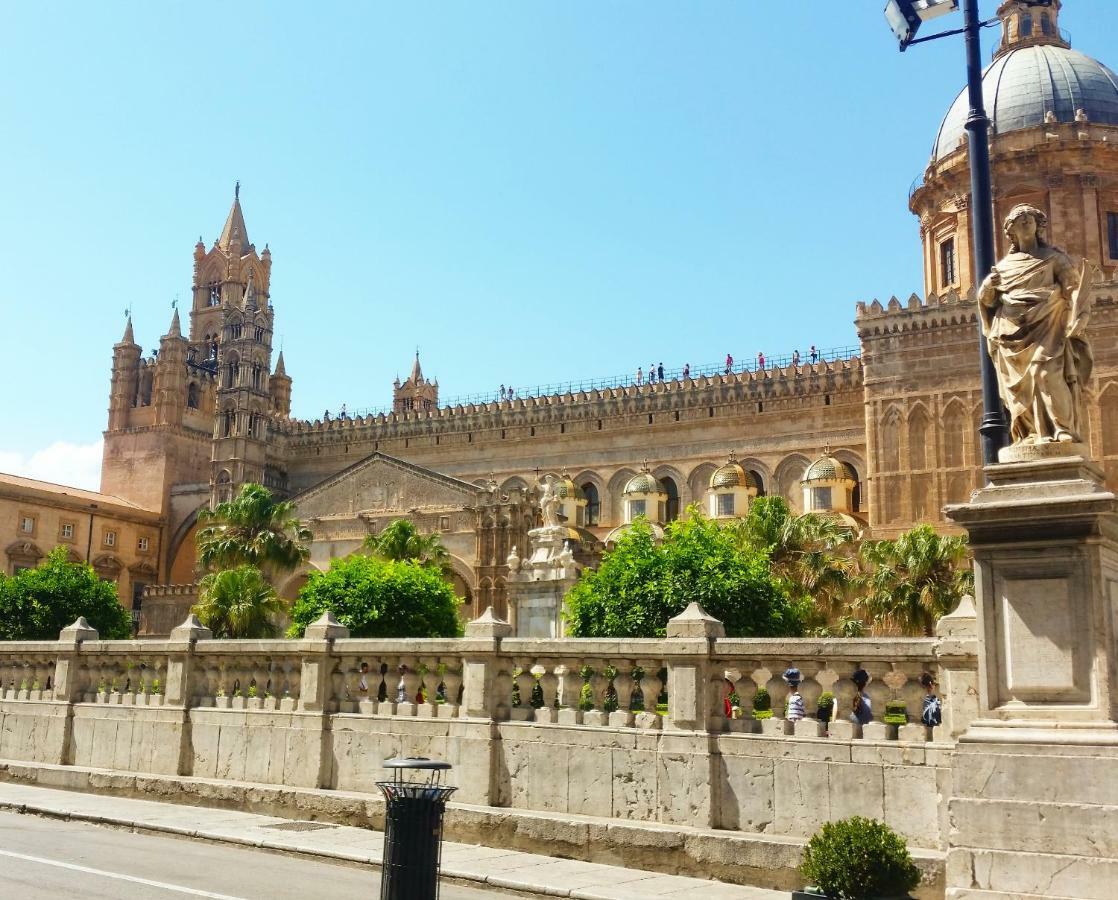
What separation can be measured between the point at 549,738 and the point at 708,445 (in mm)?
42729

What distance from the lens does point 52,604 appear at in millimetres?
38125

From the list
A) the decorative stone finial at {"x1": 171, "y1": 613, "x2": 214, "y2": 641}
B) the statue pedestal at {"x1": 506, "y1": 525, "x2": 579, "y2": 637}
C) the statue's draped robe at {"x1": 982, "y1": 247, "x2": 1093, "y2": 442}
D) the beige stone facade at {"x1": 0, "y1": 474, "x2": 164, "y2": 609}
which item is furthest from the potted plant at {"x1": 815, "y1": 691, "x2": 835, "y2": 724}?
the beige stone facade at {"x1": 0, "y1": 474, "x2": 164, "y2": 609}

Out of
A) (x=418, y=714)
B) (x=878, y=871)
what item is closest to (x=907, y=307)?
(x=418, y=714)

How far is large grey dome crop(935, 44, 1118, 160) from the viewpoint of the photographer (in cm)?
4709

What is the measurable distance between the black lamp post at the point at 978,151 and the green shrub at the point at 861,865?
2735mm

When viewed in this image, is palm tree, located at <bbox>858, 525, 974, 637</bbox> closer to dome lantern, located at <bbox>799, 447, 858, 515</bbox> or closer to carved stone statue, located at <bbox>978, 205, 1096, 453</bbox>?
dome lantern, located at <bbox>799, 447, 858, 515</bbox>

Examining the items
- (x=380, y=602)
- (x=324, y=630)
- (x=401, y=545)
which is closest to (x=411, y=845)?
(x=324, y=630)

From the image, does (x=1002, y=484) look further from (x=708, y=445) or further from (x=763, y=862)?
(x=708, y=445)

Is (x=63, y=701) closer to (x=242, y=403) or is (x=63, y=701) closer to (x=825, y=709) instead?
(x=825, y=709)

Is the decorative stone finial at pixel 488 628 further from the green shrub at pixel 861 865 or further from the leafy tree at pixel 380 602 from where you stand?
the leafy tree at pixel 380 602

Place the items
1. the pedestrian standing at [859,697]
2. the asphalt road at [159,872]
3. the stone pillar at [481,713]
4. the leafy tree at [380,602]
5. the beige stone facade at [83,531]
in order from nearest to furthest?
the asphalt road at [159,872]
the pedestrian standing at [859,697]
the stone pillar at [481,713]
the leafy tree at [380,602]
the beige stone facade at [83,531]

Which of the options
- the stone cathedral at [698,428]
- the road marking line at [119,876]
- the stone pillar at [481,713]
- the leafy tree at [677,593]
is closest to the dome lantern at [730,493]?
the stone cathedral at [698,428]

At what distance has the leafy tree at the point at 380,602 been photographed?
2973cm

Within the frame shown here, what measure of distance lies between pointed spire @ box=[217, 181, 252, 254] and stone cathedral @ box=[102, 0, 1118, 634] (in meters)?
9.27
